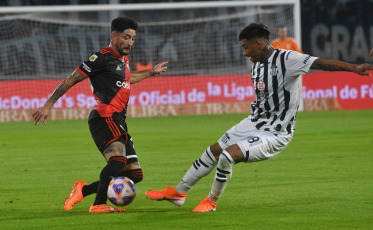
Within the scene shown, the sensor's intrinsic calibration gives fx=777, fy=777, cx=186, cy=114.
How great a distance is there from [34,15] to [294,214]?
62.8 feet

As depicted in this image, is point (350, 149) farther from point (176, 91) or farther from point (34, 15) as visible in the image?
point (34, 15)

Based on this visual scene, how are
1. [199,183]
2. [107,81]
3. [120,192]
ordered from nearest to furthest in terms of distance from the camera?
1. [120,192]
2. [107,81]
3. [199,183]

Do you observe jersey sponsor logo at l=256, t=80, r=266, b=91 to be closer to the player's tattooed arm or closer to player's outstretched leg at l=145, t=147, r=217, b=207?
player's outstretched leg at l=145, t=147, r=217, b=207

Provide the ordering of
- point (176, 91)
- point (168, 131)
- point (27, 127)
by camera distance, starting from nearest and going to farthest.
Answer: point (168, 131)
point (27, 127)
point (176, 91)

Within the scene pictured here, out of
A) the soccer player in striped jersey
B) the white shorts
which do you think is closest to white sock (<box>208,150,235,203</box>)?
the soccer player in striped jersey

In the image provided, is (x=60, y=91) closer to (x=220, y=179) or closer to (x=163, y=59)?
(x=220, y=179)

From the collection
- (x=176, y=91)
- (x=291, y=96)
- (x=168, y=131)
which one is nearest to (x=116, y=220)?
(x=291, y=96)

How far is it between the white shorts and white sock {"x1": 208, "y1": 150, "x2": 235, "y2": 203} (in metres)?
0.15

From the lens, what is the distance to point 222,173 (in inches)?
282

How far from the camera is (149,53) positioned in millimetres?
26000

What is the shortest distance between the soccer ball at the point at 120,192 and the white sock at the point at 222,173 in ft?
2.50

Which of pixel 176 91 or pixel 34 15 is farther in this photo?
pixel 34 15

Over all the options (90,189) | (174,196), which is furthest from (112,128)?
(174,196)

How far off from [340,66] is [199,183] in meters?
3.11
